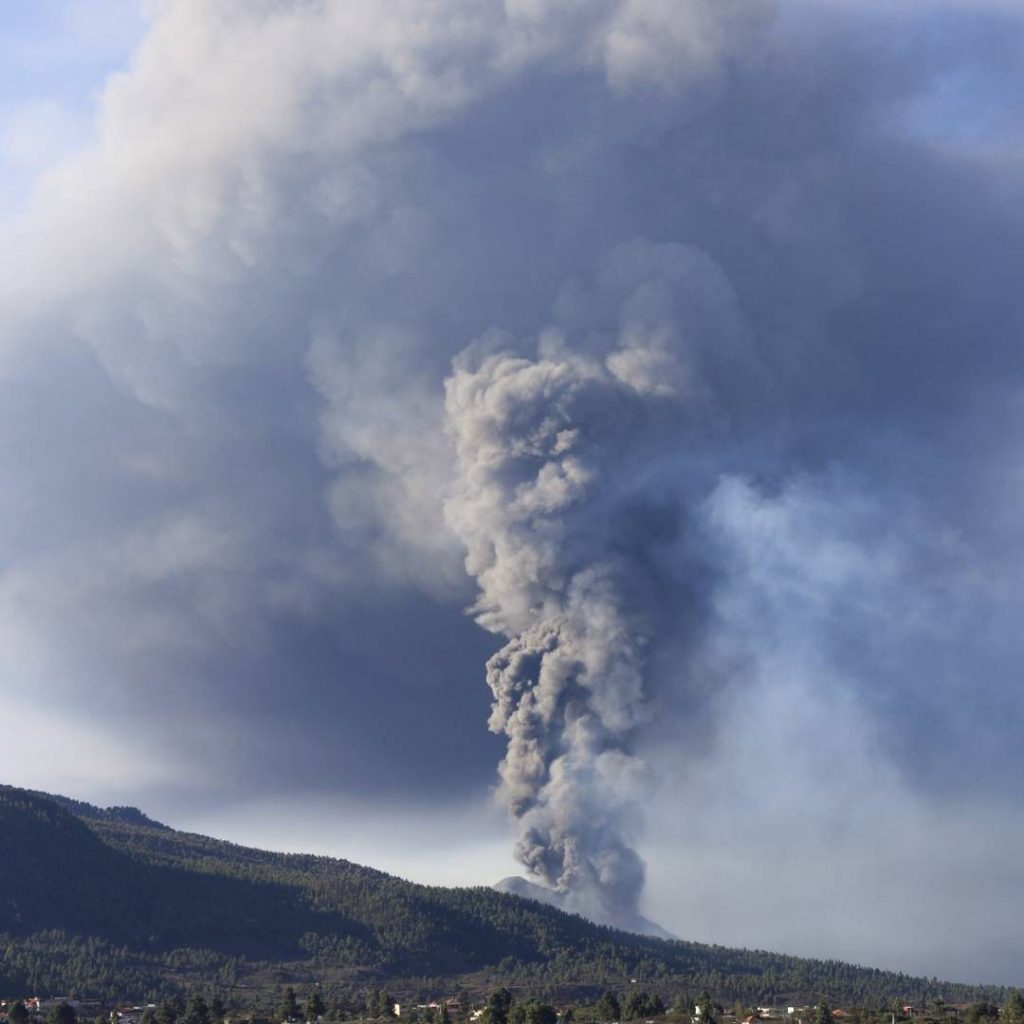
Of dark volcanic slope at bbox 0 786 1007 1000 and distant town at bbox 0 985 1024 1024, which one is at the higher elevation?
dark volcanic slope at bbox 0 786 1007 1000

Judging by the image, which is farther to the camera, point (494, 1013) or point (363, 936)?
point (363, 936)

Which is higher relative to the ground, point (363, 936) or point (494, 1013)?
point (363, 936)

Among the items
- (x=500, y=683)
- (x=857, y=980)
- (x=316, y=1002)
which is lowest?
(x=316, y=1002)

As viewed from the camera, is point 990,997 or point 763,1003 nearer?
point 763,1003

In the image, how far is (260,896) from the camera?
19975cm

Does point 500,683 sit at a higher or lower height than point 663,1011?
higher

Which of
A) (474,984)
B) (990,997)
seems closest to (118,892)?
(474,984)

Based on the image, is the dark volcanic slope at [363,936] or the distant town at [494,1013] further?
the dark volcanic slope at [363,936]

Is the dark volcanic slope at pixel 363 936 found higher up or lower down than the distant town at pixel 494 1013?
higher up

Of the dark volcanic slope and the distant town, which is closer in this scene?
the distant town

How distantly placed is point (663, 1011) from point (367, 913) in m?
69.9

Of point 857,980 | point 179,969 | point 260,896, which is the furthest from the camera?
point 260,896

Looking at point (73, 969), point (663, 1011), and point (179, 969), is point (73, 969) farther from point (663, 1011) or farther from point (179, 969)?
point (663, 1011)

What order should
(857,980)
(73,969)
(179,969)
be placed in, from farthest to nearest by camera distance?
(857,980) < (179,969) < (73,969)
